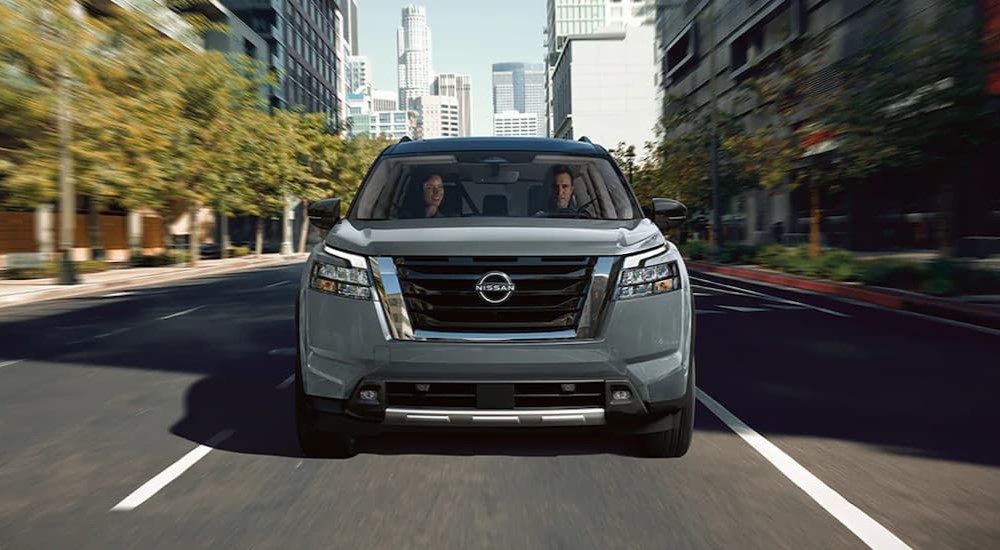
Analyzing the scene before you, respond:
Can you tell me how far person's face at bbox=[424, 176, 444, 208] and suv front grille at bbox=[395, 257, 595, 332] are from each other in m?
1.21

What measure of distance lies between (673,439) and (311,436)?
190cm

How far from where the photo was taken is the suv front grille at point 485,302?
437 cm

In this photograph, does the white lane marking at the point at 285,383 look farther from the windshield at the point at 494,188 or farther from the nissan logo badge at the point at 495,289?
the nissan logo badge at the point at 495,289

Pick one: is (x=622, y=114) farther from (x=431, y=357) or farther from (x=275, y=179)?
(x=431, y=357)

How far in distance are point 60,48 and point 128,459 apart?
21290 mm

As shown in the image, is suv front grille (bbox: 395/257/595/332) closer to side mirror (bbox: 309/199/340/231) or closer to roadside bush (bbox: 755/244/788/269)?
side mirror (bbox: 309/199/340/231)

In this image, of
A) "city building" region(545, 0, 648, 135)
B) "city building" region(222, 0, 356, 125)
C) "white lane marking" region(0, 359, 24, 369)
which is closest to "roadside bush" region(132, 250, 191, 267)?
"white lane marking" region(0, 359, 24, 369)

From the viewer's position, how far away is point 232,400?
6871mm

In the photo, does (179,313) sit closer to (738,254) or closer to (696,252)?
(738,254)

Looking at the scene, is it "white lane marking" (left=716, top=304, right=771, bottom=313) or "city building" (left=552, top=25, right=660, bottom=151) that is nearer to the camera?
"white lane marking" (left=716, top=304, right=771, bottom=313)

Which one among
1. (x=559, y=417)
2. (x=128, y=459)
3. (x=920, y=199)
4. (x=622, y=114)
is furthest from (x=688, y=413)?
(x=622, y=114)

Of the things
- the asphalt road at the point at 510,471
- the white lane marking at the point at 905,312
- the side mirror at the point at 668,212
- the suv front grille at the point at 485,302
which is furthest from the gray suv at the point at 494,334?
the white lane marking at the point at 905,312

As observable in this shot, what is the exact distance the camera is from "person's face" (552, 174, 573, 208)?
558 cm

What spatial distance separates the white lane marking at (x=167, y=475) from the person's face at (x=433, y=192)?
1.91 metres
